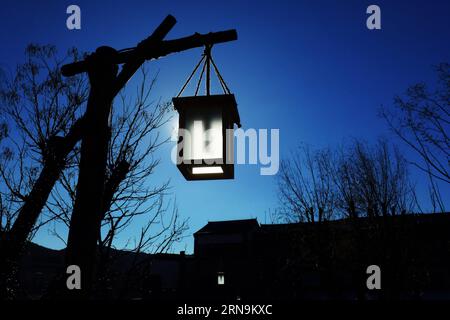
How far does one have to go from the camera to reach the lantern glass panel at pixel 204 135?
6.59 ft

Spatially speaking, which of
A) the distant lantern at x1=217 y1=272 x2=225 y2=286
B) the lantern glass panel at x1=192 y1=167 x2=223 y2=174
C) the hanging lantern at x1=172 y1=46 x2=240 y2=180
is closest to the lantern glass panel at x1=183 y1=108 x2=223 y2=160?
the hanging lantern at x1=172 y1=46 x2=240 y2=180

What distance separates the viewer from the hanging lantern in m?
2.00

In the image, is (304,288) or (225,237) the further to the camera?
(225,237)

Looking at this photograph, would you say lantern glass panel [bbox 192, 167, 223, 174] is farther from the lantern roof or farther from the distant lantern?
the distant lantern

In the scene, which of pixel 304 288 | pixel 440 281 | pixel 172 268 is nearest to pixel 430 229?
pixel 440 281

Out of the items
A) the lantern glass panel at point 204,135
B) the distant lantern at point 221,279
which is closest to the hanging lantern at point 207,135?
the lantern glass panel at point 204,135

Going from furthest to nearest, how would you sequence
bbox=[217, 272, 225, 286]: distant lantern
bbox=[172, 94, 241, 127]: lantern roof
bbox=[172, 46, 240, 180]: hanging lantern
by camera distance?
1. bbox=[217, 272, 225, 286]: distant lantern
2. bbox=[172, 94, 241, 127]: lantern roof
3. bbox=[172, 46, 240, 180]: hanging lantern

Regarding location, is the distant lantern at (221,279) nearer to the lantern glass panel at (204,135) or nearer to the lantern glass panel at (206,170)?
the lantern glass panel at (206,170)

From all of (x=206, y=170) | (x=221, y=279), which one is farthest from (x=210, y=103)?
(x=221, y=279)

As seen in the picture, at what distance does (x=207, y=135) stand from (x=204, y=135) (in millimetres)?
19

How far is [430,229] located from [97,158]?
28.0 metres

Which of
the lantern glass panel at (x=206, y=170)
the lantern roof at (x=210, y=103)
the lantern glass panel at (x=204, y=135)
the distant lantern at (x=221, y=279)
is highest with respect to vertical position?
the lantern roof at (x=210, y=103)

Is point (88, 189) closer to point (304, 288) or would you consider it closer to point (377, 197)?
point (377, 197)
